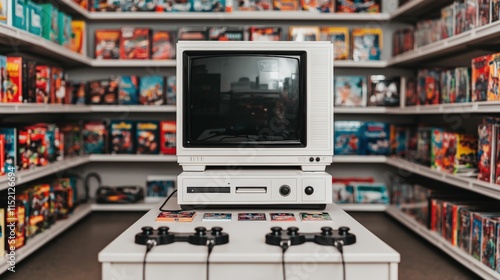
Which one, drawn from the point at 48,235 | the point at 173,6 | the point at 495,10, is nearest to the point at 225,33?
the point at 173,6

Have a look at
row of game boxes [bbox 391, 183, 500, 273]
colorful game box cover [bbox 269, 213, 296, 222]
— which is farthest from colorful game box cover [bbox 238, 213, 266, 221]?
row of game boxes [bbox 391, 183, 500, 273]

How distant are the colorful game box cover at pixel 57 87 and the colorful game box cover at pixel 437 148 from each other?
2.60 m

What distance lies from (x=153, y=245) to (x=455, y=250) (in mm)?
2160

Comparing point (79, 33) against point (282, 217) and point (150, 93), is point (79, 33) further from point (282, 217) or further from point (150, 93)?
point (282, 217)

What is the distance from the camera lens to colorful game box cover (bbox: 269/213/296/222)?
66.4 inches

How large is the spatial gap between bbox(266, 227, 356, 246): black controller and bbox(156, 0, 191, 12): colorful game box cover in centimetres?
330

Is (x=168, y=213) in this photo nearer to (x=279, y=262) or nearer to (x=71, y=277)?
(x=279, y=262)

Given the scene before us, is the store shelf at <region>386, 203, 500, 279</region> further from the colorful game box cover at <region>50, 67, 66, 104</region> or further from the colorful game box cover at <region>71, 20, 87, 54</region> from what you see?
the colorful game box cover at <region>71, 20, 87, 54</region>

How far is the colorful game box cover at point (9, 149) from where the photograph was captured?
2775 mm

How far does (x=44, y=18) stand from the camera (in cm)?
339

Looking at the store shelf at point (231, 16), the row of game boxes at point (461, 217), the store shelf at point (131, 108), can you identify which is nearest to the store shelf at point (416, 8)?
the store shelf at point (231, 16)

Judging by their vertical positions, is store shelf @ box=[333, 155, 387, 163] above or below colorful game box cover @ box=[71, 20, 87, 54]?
below

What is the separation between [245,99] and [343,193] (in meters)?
2.69

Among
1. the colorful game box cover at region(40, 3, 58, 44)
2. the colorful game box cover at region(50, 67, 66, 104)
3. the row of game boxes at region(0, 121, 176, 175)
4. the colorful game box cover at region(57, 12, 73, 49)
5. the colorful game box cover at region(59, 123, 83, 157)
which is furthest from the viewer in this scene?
the row of game boxes at region(0, 121, 176, 175)
